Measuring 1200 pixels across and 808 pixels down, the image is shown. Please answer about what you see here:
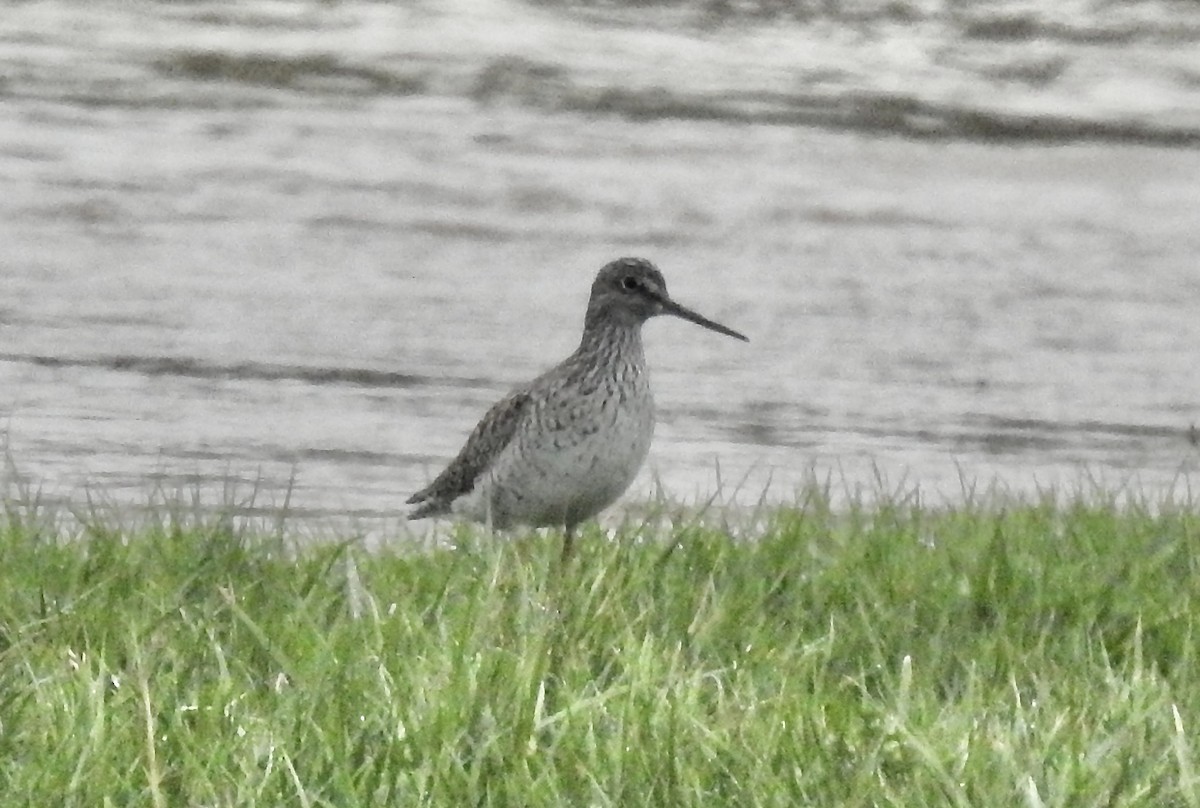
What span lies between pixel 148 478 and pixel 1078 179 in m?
7.43

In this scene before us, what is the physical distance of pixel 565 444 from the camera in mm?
8211

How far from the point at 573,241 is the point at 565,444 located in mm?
5528

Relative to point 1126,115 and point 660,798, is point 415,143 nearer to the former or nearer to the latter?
point 1126,115

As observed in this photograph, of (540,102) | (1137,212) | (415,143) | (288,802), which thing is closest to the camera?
(288,802)

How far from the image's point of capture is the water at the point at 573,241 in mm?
10336

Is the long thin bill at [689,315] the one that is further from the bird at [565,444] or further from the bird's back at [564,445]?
the bird's back at [564,445]

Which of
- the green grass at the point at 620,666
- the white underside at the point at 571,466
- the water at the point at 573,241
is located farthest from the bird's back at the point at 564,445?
the water at the point at 573,241

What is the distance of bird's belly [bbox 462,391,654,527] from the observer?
8.09 meters

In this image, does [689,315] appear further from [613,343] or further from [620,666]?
[620,666]

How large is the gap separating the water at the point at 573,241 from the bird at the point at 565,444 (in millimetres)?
336

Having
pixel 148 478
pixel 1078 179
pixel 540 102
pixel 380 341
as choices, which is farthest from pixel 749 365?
pixel 540 102

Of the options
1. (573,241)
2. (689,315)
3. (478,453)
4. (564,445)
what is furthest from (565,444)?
(573,241)

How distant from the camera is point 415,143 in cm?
1586

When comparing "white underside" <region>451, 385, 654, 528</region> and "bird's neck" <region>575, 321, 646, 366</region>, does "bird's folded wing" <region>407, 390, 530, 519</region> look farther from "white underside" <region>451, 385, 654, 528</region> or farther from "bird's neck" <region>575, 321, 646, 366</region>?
"bird's neck" <region>575, 321, 646, 366</region>
